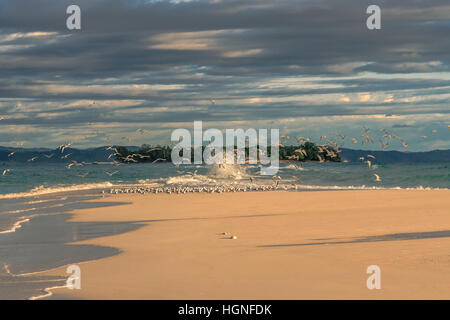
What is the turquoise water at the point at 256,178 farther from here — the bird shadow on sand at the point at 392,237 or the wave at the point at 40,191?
the bird shadow on sand at the point at 392,237

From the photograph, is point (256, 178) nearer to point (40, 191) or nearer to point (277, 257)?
point (40, 191)

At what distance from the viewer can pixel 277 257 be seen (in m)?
13.3

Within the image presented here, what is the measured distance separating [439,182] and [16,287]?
47.5 m

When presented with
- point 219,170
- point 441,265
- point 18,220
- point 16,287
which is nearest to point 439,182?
point 219,170

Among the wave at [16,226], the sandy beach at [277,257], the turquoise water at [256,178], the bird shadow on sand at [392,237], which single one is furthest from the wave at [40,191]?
the bird shadow on sand at [392,237]

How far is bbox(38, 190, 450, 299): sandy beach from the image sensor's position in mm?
10430

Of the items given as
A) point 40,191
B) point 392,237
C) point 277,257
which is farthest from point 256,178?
point 277,257

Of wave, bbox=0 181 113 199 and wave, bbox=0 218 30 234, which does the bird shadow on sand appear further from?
wave, bbox=0 181 113 199

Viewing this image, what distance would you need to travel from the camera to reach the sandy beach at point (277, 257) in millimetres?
10430

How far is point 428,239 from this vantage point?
1491cm

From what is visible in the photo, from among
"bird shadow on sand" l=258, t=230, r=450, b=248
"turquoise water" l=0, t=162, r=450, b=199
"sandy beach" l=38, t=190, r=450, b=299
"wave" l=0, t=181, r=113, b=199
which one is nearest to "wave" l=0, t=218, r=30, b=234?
"sandy beach" l=38, t=190, r=450, b=299
